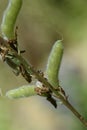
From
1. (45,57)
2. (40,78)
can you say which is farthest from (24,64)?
(45,57)

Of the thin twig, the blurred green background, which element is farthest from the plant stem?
the blurred green background

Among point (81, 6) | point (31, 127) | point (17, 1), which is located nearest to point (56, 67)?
point (17, 1)

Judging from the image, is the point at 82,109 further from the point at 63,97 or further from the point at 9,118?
the point at 63,97

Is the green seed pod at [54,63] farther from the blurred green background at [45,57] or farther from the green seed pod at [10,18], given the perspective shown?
the blurred green background at [45,57]

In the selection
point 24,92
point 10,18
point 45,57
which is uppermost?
point 10,18

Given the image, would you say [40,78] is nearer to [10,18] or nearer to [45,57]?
[10,18]

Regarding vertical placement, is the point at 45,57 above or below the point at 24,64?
below
